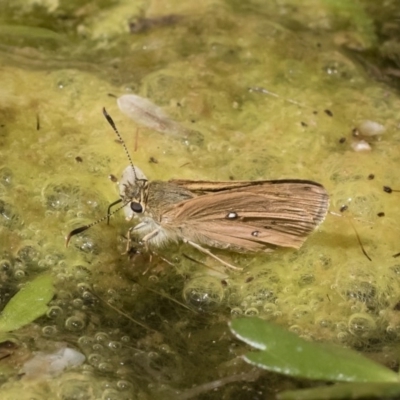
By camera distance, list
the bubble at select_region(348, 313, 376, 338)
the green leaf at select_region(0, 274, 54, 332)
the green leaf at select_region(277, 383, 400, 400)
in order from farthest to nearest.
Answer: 1. the bubble at select_region(348, 313, 376, 338)
2. the green leaf at select_region(0, 274, 54, 332)
3. the green leaf at select_region(277, 383, 400, 400)

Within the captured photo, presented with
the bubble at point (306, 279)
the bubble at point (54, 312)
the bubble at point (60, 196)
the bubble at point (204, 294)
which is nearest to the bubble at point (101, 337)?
the bubble at point (54, 312)

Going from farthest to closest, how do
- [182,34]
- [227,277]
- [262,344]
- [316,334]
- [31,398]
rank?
[182,34] < [227,277] < [316,334] < [31,398] < [262,344]

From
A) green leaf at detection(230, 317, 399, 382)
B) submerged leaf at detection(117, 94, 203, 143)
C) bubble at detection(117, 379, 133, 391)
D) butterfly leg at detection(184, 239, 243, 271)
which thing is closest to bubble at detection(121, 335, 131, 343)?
bubble at detection(117, 379, 133, 391)

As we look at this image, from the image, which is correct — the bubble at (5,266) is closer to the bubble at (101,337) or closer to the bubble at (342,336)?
the bubble at (101,337)

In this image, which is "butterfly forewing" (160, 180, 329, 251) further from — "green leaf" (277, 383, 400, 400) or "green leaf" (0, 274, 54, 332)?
"green leaf" (277, 383, 400, 400)

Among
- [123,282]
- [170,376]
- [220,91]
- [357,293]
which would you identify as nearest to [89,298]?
[123,282]

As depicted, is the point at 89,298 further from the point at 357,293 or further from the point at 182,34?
the point at 182,34
